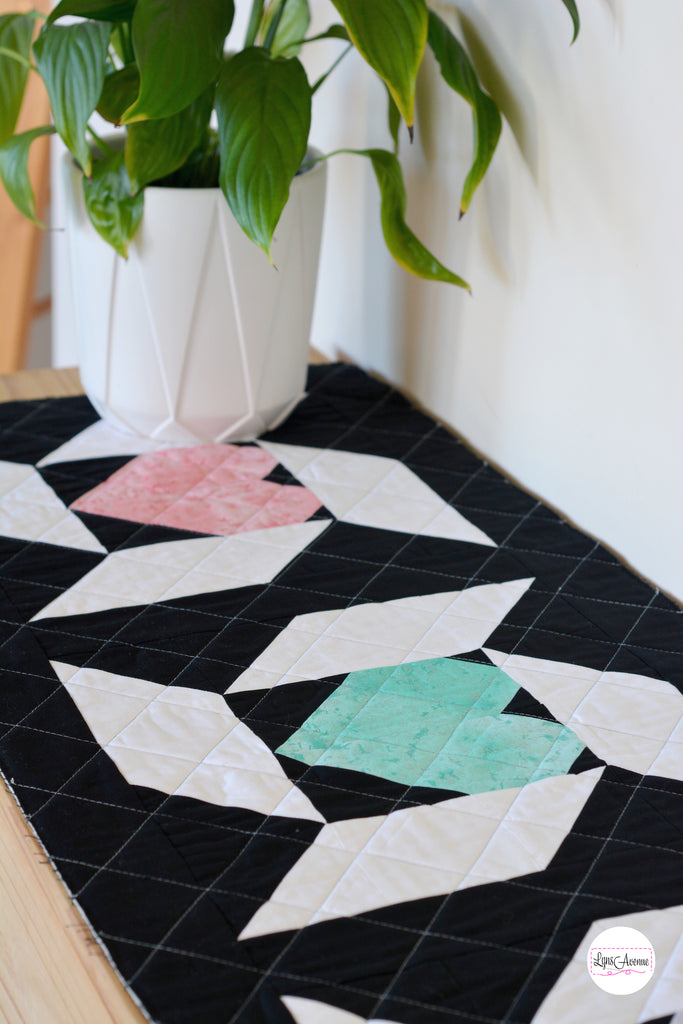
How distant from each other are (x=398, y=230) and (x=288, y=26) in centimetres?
29

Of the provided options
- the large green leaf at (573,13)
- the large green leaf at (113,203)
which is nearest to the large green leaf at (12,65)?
the large green leaf at (113,203)

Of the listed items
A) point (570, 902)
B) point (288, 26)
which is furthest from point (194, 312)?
point (570, 902)

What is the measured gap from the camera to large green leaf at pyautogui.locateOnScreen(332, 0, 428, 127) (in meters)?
0.88

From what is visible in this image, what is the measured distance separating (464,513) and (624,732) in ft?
1.14

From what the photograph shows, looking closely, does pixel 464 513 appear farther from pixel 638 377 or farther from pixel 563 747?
pixel 563 747

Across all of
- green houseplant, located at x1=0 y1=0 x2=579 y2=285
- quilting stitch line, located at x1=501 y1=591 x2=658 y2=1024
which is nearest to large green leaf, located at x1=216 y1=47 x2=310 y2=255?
green houseplant, located at x1=0 y1=0 x2=579 y2=285

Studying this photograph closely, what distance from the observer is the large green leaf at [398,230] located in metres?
1.07

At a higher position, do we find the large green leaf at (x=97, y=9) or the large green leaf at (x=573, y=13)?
the large green leaf at (x=573, y=13)

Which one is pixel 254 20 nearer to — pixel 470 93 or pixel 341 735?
pixel 470 93

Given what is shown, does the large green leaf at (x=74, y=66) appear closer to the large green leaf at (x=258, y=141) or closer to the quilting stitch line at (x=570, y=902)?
the large green leaf at (x=258, y=141)

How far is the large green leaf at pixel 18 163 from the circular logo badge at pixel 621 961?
0.88m

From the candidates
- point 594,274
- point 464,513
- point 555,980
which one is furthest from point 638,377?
point 555,980

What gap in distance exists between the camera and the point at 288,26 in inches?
45.6

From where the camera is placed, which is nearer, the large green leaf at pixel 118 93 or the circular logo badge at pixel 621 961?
the circular logo badge at pixel 621 961
